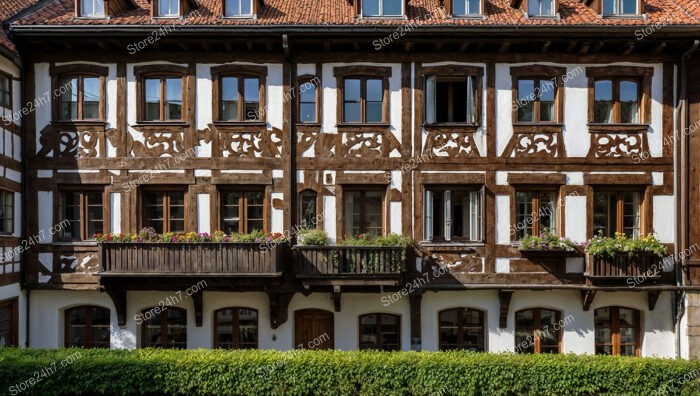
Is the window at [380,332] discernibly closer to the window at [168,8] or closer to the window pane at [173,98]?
the window pane at [173,98]

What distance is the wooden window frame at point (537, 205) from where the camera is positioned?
13.9m

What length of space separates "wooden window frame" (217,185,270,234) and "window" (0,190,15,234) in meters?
5.54

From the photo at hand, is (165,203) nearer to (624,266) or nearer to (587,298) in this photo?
(587,298)

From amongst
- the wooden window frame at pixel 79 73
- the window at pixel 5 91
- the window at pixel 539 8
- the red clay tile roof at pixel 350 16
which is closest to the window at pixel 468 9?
the red clay tile roof at pixel 350 16

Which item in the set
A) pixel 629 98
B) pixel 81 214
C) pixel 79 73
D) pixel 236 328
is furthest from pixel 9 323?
pixel 629 98

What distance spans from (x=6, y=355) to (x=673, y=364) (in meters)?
15.5

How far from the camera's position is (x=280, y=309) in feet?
45.5

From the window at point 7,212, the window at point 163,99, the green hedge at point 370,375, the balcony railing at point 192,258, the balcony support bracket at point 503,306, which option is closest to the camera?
the green hedge at point 370,375

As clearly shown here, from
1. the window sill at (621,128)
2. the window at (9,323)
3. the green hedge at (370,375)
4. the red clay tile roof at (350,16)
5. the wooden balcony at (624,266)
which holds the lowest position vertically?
the green hedge at (370,375)

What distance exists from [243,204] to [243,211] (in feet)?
0.65

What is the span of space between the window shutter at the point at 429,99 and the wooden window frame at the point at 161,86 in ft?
21.7

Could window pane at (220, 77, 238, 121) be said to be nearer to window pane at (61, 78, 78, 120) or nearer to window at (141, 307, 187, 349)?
window pane at (61, 78, 78, 120)

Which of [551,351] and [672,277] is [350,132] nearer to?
[551,351]

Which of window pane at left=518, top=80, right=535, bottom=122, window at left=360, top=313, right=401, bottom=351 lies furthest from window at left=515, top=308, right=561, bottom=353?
window pane at left=518, top=80, right=535, bottom=122
